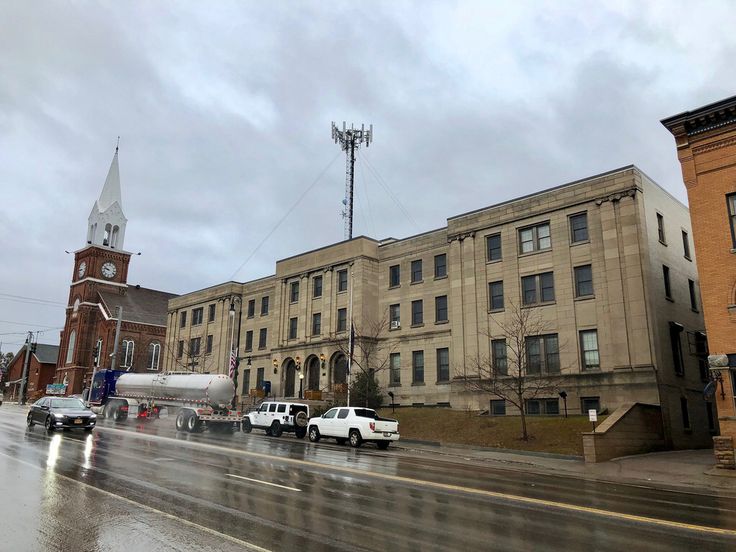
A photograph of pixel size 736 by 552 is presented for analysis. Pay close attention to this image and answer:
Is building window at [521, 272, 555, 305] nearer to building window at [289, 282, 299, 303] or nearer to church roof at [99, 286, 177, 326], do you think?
building window at [289, 282, 299, 303]

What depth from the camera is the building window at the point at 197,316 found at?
63.8m

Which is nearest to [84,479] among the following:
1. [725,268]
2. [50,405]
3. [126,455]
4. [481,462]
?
[126,455]

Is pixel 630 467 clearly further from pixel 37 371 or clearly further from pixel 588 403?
pixel 37 371

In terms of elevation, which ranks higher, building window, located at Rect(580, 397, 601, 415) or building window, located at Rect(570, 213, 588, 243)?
→ building window, located at Rect(570, 213, 588, 243)

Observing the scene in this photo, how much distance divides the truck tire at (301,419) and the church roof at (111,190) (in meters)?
81.7

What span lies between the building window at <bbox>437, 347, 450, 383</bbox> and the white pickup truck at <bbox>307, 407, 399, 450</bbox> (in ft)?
39.8

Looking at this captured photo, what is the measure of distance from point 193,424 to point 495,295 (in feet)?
67.9

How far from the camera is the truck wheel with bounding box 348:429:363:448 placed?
1097 inches

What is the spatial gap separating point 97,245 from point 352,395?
7467 centimetres

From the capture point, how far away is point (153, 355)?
91.8 meters

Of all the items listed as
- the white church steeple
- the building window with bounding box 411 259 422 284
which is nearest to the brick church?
the white church steeple

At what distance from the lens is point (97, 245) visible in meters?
97.7

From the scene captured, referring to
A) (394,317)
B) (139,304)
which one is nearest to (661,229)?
(394,317)

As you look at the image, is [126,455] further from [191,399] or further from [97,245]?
[97,245]
